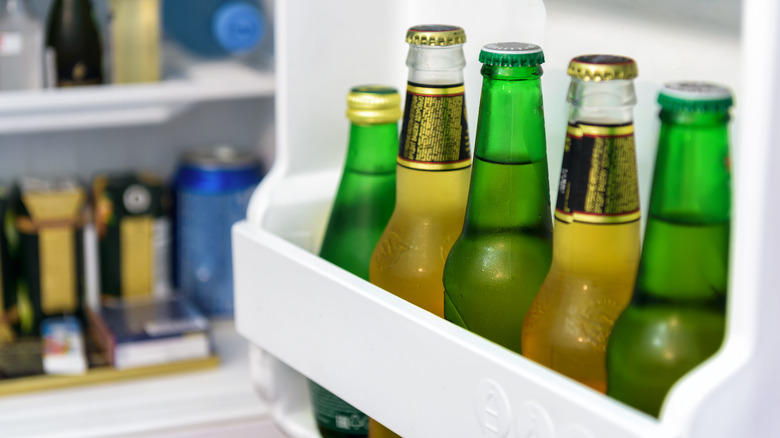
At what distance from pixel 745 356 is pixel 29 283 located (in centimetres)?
144

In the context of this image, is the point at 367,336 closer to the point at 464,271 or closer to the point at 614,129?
the point at 464,271

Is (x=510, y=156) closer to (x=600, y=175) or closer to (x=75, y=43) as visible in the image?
(x=600, y=175)

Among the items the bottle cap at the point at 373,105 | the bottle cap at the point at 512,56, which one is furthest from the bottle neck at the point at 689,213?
the bottle cap at the point at 373,105

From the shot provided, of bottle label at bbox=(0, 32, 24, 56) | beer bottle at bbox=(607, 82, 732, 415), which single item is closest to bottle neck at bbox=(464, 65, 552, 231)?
beer bottle at bbox=(607, 82, 732, 415)

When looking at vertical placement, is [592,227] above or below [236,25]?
below

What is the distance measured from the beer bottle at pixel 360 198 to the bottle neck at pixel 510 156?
0.40ft

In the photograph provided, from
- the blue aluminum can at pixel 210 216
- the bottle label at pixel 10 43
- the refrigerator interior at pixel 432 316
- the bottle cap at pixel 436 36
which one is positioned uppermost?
the bottle label at pixel 10 43

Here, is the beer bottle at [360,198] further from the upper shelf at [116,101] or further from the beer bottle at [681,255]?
the upper shelf at [116,101]

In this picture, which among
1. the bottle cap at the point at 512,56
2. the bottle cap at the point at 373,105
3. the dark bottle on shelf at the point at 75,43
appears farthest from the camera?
the dark bottle on shelf at the point at 75,43

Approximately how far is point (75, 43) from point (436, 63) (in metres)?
1.18

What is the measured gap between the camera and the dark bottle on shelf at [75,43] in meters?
1.54

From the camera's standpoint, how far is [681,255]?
1.43 ft

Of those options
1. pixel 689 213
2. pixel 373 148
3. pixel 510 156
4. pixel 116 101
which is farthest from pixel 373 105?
pixel 116 101

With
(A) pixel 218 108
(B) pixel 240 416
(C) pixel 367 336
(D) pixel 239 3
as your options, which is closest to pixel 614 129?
(C) pixel 367 336
